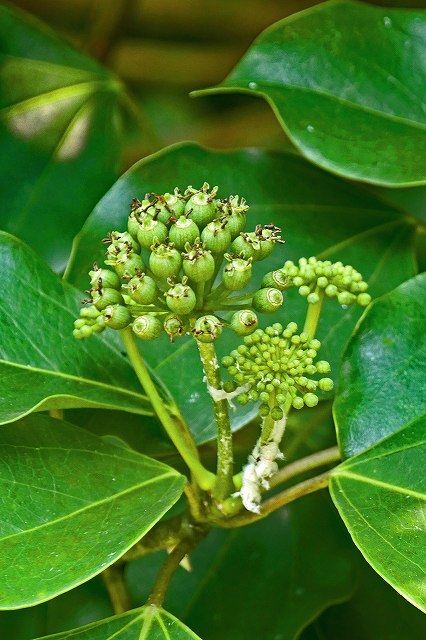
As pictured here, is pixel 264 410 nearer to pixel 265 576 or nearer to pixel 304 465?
pixel 304 465

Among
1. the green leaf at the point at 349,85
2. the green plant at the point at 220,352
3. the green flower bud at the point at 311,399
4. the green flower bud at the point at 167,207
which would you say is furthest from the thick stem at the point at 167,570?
the green leaf at the point at 349,85

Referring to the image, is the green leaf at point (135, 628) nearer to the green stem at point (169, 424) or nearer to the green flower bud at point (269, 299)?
the green stem at point (169, 424)

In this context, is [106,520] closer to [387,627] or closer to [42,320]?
[42,320]

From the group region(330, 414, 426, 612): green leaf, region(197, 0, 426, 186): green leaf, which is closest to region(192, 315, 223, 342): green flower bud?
region(330, 414, 426, 612): green leaf

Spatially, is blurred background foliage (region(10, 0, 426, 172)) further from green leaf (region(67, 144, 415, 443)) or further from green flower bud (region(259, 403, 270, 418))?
green flower bud (region(259, 403, 270, 418))

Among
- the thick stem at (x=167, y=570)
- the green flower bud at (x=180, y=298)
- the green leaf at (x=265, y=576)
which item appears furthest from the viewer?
the green leaf at (x=265, y=576)

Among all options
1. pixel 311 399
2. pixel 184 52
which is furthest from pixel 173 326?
pixel 184 52

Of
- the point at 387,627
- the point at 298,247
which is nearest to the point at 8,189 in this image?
the point at 298,247
